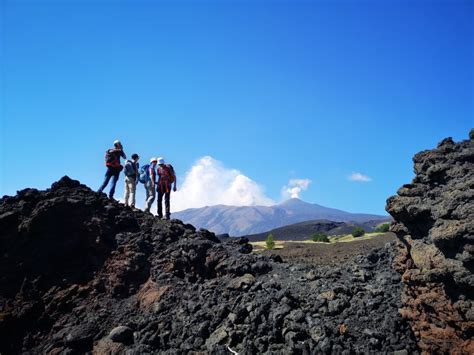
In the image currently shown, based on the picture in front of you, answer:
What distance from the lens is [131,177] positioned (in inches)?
605

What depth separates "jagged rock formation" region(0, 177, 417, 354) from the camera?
26.2 ft

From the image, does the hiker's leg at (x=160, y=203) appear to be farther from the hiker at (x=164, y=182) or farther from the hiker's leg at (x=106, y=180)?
the hiker's leg at (x=106, y=180)

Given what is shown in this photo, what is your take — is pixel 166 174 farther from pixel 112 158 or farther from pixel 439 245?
pixel 439 245

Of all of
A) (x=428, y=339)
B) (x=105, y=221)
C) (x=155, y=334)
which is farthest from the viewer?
(x=105, y=221)

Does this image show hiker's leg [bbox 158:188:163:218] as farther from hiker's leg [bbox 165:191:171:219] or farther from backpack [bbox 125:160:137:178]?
backpack [bbox 125:160:137:178]

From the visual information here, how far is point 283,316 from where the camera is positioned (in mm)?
8211

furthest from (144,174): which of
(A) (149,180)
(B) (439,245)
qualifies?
(B) (439,245)

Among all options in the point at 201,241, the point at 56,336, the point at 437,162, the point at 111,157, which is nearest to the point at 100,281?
the point at 56,336

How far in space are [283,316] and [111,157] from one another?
9403 mm

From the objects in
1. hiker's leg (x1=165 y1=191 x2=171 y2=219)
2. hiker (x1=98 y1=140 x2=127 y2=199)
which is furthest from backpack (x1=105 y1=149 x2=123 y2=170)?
hiker's leg (x1=165 y1=191 x2=171 y2=219)

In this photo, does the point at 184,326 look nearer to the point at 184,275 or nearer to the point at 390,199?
the point at 184,275

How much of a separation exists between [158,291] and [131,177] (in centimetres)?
614

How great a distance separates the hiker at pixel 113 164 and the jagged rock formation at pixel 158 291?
1.04 meters

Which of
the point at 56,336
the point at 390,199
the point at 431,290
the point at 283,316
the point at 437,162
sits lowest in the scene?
the point at 56,336
